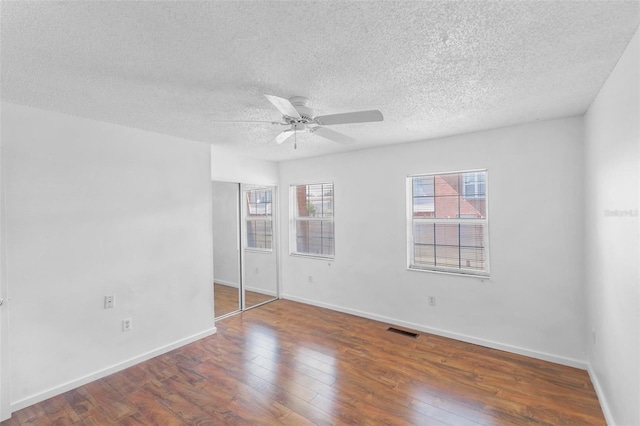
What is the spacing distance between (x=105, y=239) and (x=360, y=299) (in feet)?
10.5

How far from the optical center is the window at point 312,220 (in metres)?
4.88

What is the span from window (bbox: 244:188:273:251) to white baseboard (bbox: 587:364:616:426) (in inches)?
169

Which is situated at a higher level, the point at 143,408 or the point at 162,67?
the point at 162,67

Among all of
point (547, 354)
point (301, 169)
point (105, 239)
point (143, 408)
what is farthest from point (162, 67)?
point (547, 354)

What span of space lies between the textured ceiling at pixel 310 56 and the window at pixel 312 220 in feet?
7.72

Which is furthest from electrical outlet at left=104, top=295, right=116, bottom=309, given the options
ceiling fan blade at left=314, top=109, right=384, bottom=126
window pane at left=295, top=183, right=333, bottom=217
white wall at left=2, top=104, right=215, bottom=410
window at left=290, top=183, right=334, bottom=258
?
window pane at left=295, top=183, right=333, bottom=217

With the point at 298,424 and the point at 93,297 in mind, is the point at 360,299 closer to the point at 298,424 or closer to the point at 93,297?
the point at 298,424

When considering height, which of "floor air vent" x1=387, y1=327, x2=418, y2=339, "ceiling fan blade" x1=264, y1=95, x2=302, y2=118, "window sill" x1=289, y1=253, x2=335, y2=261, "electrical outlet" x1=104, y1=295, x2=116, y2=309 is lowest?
"floor air vent" x1=387, y1=327, x2=418, y2=339

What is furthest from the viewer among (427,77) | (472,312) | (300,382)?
(472,312)

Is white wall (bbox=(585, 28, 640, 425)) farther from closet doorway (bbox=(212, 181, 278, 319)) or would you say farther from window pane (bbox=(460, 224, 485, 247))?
closet doorway (bbox=(212, 181, 278, 319))

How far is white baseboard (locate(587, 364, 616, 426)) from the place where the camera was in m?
2.07

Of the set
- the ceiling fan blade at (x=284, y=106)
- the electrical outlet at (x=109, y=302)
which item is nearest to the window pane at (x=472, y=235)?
the ceiling fan blade at (x=284, y=106)

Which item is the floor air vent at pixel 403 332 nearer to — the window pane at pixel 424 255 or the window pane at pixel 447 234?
the window pane at pixel 424 255

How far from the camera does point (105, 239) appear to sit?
2902 millimetres
